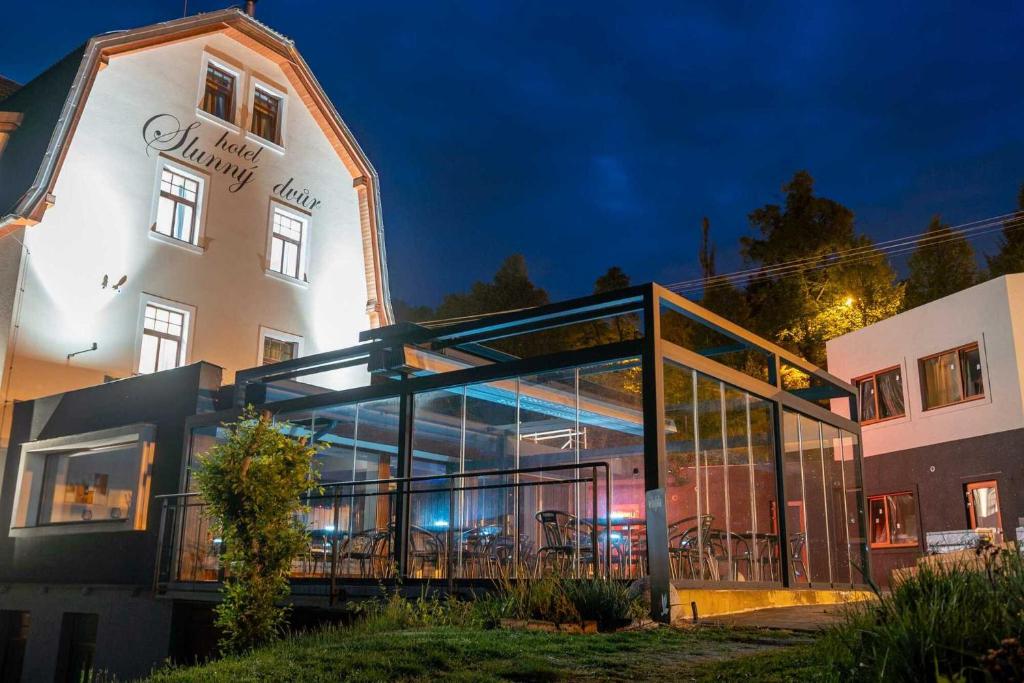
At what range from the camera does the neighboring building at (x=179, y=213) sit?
16.3m

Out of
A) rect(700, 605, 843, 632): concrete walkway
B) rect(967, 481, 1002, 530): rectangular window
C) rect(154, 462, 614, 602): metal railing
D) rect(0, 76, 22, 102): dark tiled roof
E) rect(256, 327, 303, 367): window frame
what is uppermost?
rect(0, 76, 22, 102): dark tiled roof

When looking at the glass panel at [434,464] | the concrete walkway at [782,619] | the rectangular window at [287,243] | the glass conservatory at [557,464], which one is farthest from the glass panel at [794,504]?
the rectangular window at [287,243]

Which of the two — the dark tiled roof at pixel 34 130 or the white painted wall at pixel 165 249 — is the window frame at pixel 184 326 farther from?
the dark tiled roof at pixel 34 130

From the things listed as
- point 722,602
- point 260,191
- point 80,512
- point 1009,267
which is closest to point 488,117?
point 1009,267

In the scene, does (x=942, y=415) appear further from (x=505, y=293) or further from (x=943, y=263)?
(x=505, y=293)

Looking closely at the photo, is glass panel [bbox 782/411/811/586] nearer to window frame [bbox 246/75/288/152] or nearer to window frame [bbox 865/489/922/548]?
window frame [bbox 865/489/922/548]

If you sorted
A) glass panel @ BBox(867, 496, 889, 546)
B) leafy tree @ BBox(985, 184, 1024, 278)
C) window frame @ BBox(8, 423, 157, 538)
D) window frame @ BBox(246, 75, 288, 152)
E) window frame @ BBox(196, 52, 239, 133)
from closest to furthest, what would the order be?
window frame @ BBox(8, 423, 157, 538)
window frame @ BBox(196, 52, 239, 133)
glass panel @ BBox(867, 496, 889, 546)
window frame @ BBox(246, 75, 288, 152)
leafy tree @ BBox(985, 184, 1024, 278)

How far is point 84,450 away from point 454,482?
732 cm

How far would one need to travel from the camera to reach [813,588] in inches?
497

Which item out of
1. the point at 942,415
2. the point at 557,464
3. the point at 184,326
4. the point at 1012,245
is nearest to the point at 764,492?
the point at 557,464

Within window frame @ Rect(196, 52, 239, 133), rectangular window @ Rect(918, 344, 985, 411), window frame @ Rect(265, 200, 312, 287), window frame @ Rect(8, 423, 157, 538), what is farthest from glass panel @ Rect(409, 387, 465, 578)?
rectangular window @ Rect(918, 344, 985, 411)

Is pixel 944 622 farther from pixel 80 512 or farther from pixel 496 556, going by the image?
pixel 80 512

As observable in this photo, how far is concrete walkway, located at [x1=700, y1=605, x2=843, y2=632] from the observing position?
26.8 ft

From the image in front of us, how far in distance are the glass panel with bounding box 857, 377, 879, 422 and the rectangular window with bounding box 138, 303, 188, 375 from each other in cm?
1386
